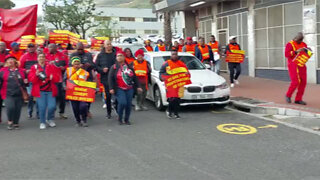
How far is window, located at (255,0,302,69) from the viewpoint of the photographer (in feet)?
45.2

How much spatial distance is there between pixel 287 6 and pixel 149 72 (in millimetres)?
7190

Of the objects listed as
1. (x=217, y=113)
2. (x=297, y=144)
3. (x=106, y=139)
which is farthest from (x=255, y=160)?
(x=217, y=113)

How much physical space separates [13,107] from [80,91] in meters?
1.43

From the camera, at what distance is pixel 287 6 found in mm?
13969

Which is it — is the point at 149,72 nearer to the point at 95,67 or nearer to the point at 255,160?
the point at 95,67

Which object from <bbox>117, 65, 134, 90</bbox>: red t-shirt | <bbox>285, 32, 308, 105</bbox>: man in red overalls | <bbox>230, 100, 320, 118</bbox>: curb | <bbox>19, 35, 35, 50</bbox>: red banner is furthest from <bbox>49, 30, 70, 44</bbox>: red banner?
<bbox>285, 32, 308, 105</bbox>: man in red overalls

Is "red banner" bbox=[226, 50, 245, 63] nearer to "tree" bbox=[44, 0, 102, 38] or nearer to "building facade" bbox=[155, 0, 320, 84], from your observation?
"building facade" bbox=[155, 0, 320, 84]

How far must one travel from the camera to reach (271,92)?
11539 mm

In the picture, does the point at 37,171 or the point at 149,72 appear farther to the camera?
the point at 149,72

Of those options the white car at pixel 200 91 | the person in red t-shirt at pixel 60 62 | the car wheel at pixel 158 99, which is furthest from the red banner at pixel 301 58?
the person in red t-shirt at pixel 60 62

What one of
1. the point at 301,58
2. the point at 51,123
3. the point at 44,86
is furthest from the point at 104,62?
the point at 301,58

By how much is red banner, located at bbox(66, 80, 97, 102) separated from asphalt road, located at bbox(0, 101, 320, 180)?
0.64 m

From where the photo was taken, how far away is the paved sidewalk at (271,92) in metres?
9.25

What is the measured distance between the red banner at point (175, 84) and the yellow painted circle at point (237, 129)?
1.31 metres
